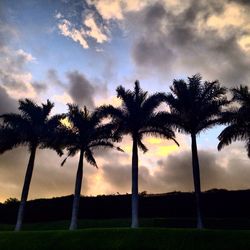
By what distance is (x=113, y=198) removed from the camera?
152 feet

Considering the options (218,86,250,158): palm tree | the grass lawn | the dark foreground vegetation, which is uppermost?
(218,86,250,158): palm tree

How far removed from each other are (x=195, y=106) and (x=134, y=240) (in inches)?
→ 631

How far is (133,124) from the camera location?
3950 centimetres

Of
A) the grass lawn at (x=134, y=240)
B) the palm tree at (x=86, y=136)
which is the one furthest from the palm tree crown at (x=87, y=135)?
the grass lawn at (x=134, y=240)

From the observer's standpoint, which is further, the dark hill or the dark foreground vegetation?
the dark hill

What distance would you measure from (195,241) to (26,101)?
27.8m

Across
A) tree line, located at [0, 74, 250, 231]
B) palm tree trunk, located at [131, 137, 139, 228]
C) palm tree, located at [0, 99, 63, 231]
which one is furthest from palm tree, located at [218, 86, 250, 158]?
palm tree, located at [0, 99, 63, 231]

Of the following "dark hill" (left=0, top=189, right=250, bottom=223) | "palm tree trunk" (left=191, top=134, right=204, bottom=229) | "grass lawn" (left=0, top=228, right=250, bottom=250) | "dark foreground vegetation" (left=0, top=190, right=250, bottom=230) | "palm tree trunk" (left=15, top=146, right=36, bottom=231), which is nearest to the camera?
"grass lawn" (left=0, top=228, right=250, bottom=250)

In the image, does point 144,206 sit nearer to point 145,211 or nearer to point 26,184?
point 145,211

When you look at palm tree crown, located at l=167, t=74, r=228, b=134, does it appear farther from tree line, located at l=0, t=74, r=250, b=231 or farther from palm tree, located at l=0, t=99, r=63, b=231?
palm tree, located at l=0, t=99, r=63, b=231

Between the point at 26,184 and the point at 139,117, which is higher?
the point at 139,117

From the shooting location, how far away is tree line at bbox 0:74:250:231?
36.9 m

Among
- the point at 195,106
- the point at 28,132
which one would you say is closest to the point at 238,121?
the point at 195,106

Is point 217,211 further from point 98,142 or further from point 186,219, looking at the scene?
point 98,142
